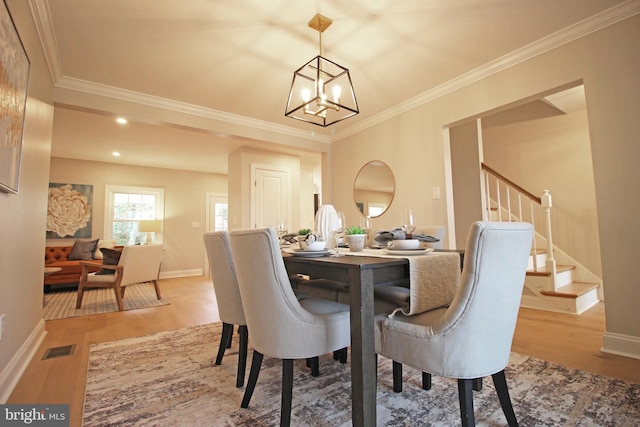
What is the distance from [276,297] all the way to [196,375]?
1076 mm

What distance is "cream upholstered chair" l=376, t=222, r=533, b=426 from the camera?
110 cm

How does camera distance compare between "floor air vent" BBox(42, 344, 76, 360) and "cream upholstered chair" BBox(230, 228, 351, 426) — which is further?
"floor air vent" BBox(42, 344, 76, 360)

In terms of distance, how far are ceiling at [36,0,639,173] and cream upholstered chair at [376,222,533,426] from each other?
184 centimetres

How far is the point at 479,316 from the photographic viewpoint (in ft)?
3.68

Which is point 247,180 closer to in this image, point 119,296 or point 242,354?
point 119,296

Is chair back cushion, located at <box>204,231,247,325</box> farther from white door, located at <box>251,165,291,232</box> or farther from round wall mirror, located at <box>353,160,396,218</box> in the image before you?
white door, located at <box>251,165,291,232</box>

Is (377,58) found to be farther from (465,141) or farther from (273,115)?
(465,141)

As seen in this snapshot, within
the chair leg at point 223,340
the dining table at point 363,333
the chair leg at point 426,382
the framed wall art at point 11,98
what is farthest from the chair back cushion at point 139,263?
the chair leg at point 426,382

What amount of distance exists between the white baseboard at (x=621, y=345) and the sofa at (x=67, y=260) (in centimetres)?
611

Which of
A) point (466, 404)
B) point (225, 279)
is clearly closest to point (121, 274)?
point (225, 279)

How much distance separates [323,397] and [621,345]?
2.17m

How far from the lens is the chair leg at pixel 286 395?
4.26 ft

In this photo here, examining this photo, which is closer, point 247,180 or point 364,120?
point 364,120

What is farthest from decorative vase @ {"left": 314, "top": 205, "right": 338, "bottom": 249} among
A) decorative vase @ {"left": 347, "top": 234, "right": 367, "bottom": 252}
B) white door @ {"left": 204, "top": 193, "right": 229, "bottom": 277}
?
white door @ {"left": 204, "top": 193, "right": 229, "bottom": 277}
